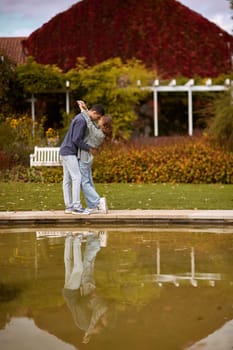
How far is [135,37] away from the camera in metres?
31.0

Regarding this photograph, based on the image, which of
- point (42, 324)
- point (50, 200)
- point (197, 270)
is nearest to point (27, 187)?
point (50, 200)

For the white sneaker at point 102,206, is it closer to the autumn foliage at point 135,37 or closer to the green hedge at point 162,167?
the green hedge at point 162,167

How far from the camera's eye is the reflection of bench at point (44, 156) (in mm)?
18641

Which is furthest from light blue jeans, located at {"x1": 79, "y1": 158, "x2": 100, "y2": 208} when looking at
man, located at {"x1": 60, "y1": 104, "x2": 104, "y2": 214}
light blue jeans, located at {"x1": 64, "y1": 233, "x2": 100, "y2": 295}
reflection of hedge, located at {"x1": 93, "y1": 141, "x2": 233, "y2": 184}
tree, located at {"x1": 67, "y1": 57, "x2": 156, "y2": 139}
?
tree, located at {"x1": 67, "y1": 57, "x2": 156, "y2": 139}

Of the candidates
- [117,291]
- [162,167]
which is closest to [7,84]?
[162,167]

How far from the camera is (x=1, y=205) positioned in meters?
12.5

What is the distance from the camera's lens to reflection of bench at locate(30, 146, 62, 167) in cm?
1864

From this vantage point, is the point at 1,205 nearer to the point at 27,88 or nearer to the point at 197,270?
the point at 197,270

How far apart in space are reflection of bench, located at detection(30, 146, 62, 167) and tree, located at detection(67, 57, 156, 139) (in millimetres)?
8776

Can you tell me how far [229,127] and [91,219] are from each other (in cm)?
768

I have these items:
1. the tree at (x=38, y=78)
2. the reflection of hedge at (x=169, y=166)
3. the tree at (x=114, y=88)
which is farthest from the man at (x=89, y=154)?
the tree at (x=38, y=78)

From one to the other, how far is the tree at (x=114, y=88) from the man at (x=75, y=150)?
16.6m

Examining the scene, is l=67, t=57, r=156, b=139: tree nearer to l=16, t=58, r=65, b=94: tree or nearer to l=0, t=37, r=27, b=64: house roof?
l=16, t=58, r=65, b=94: tree

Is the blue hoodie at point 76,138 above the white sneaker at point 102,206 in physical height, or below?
above
